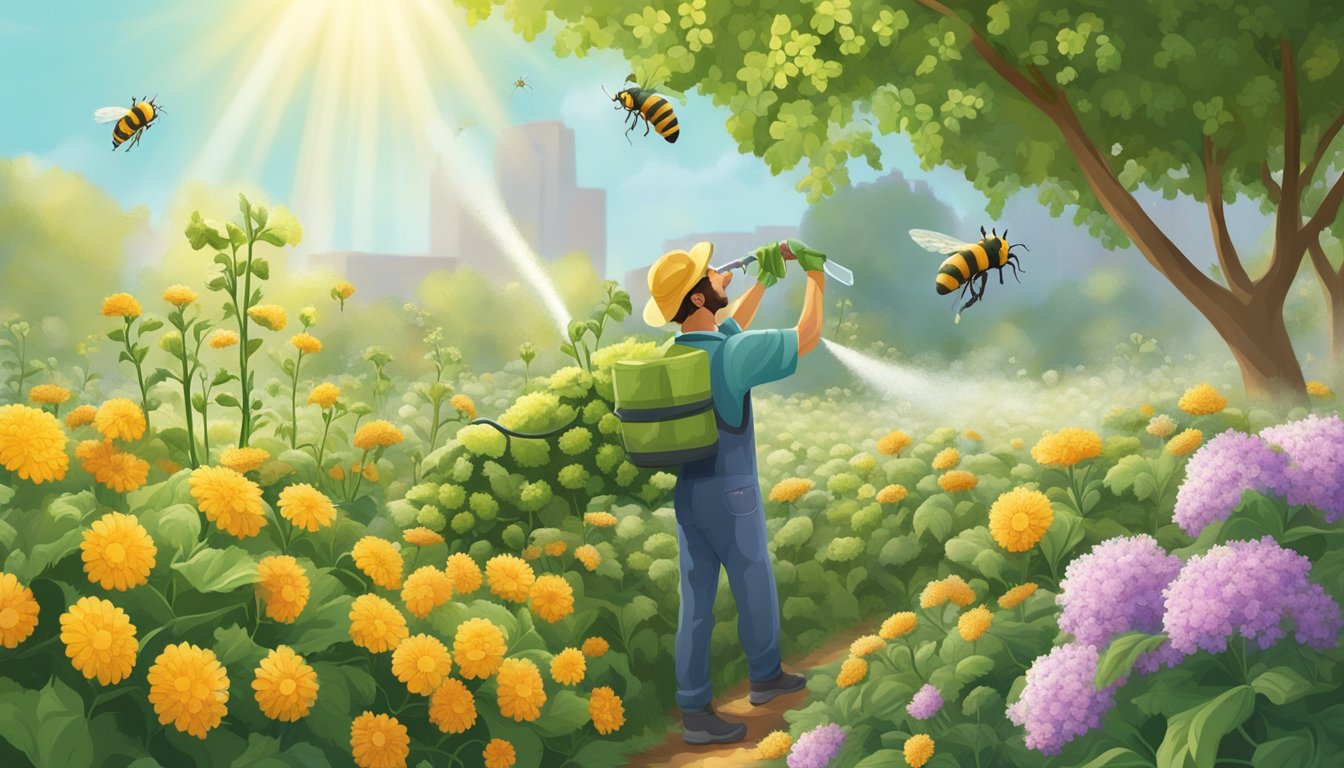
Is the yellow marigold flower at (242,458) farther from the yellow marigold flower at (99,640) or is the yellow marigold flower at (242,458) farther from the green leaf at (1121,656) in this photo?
the green leaf at (1121,656)

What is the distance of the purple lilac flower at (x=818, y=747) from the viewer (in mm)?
Result: 4227

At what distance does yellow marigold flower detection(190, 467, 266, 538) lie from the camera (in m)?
4.31

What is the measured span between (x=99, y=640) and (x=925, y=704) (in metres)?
2.57

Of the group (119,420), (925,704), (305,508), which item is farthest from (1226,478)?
(119,420)

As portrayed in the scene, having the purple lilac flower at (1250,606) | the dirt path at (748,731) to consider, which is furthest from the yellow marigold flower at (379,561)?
the purple lilac flower at (1250,606)

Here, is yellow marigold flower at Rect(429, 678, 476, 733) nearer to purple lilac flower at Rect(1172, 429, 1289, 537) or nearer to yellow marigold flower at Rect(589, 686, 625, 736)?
yellow marigold flower at Rect(589, 686, 625, 736)

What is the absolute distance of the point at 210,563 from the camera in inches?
161

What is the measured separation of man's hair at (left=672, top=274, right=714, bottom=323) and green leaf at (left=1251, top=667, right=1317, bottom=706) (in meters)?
2.71

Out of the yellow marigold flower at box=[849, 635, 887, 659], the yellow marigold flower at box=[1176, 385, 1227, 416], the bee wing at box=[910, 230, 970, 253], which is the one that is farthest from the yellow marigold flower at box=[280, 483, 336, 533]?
the yellow marigold flower at box=[1176, 385, 1227, 416]

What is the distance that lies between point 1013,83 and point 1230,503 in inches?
194

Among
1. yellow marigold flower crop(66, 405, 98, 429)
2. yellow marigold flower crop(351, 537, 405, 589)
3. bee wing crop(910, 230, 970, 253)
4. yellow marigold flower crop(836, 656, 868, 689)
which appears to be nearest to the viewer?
yellow marigold flower crop(836, 656, 868, 689)

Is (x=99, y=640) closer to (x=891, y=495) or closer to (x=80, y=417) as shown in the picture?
(x=80, y=417)

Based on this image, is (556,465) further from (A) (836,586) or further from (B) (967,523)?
(B) (967,523)

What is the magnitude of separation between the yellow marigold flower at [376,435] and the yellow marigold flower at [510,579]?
956mm
